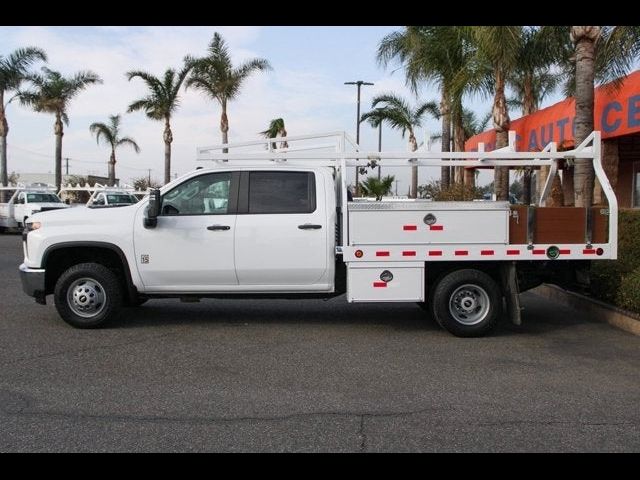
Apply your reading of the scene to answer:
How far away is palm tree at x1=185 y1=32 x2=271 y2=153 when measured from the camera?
1194 inches

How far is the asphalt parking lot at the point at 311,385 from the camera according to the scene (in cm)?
425

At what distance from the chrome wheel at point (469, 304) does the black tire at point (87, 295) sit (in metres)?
3.86

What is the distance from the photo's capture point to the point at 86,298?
736cm

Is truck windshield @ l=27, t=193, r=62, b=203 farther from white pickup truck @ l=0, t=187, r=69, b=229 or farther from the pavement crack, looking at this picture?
the pavement crack

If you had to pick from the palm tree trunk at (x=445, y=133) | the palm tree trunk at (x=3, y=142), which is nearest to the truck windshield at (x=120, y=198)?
the palm tree trunk at (x=3, y=142)

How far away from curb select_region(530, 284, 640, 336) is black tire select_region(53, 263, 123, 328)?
19.7 ft

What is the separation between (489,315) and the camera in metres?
7.16

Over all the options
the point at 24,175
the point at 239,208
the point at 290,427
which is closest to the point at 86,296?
the point at 239,208

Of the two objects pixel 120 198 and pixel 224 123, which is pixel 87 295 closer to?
pixel 120 198

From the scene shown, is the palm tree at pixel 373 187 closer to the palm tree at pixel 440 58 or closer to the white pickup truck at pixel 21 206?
the palm tree at pixel 440 58

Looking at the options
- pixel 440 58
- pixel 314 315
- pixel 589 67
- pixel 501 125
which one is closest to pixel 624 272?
pixel 314 315

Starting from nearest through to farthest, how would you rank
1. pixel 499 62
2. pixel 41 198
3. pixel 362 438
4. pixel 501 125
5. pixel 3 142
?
pixel 362 438 → pixel 499 62 → pixel 501 125 → pixel 41 198 → pixel 3 142

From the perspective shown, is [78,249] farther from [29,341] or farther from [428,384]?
[428,384]

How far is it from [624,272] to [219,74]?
2492 cm
